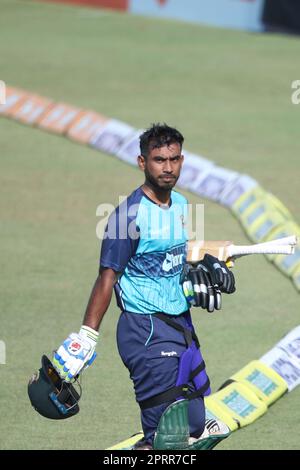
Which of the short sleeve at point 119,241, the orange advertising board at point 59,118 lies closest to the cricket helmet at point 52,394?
the short sleeve at point 119,241

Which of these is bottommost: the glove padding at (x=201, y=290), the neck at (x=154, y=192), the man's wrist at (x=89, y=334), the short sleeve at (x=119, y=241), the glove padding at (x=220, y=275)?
the man's wrist at (x=89, y=334)

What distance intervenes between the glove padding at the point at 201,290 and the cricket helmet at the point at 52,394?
3.13 ft

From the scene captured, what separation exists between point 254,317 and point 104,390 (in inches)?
81.0

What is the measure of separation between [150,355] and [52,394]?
650 mm

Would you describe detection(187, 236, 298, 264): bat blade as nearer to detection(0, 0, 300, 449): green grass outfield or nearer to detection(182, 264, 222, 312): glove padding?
detection(182, 264, 222, 312): glove padding

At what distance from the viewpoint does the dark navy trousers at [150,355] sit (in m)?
6.54

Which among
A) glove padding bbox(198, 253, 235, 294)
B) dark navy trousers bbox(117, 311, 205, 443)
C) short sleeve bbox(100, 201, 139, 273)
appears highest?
short sleeve bbox(100, 201, 139, 273)

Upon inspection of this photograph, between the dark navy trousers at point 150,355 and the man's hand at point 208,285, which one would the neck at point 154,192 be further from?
the dark navy trousers at point 150,355

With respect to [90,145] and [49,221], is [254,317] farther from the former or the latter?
[90,145]

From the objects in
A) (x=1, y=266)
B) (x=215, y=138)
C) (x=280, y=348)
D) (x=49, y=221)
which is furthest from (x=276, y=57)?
(x=280, y=348)

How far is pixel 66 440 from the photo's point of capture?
24.3 feet

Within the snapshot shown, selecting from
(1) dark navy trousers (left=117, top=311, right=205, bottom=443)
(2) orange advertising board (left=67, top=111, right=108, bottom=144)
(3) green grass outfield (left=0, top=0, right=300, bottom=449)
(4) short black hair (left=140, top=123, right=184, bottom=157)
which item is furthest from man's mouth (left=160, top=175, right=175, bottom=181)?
(2) orange advertising board (left=67, top=111, right=108, bottom=144)

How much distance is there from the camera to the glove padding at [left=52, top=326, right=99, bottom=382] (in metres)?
6.29

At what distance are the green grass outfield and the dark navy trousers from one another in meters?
0.99
